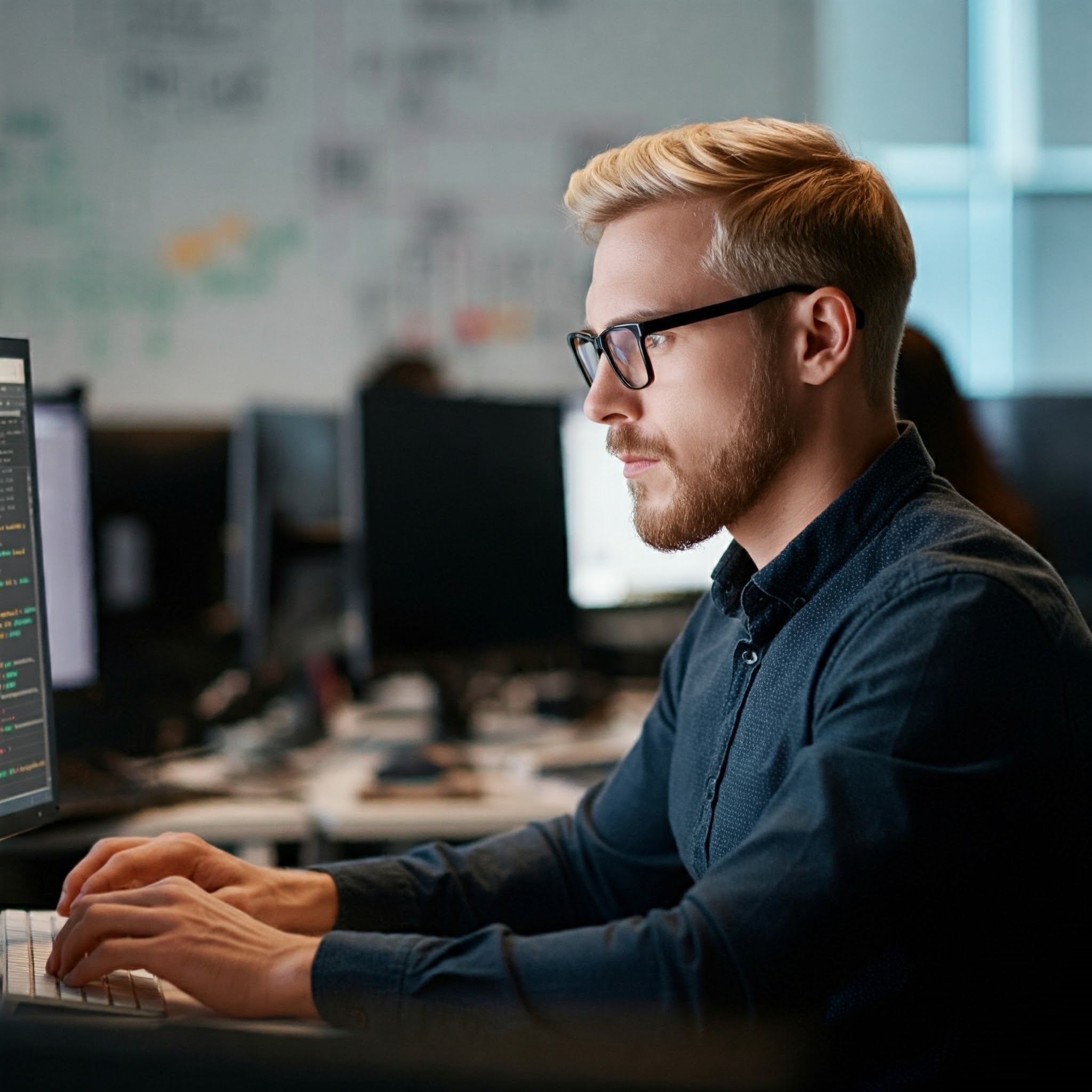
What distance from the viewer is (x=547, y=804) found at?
6.09 ft

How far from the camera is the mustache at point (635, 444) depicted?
1098mm

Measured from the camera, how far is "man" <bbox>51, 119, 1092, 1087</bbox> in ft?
2.61

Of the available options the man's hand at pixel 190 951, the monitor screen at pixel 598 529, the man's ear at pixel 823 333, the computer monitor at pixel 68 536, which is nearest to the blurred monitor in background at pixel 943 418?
the monitor screen at pixel 598 529

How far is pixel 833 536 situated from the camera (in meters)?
1.00

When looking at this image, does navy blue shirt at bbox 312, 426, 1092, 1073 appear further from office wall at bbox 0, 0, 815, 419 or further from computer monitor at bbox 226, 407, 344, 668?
office wall at bbox 0, 0, 815, 419

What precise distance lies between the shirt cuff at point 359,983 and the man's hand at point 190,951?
0.01 meters

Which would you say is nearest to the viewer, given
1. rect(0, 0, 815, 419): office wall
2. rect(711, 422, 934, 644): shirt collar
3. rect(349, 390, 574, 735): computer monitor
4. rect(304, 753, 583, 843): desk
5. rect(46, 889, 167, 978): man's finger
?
rect(46, 889, 167, 978): man's finger

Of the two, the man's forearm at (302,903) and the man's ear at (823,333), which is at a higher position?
the man's ear at (823,333)

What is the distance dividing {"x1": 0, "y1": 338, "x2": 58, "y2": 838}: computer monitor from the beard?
0.50 m

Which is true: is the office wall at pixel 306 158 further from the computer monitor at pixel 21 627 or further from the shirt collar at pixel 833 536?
the shirt collar at pixel 833 536

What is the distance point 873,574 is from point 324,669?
1679 mm

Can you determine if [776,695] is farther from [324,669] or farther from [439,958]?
[324,669]

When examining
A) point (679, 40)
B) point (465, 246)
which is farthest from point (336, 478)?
point (679, 40)

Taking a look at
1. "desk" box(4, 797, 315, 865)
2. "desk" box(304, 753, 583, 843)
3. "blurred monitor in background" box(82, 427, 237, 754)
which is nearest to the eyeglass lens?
"desk" box(304, 753, 583, 843)
